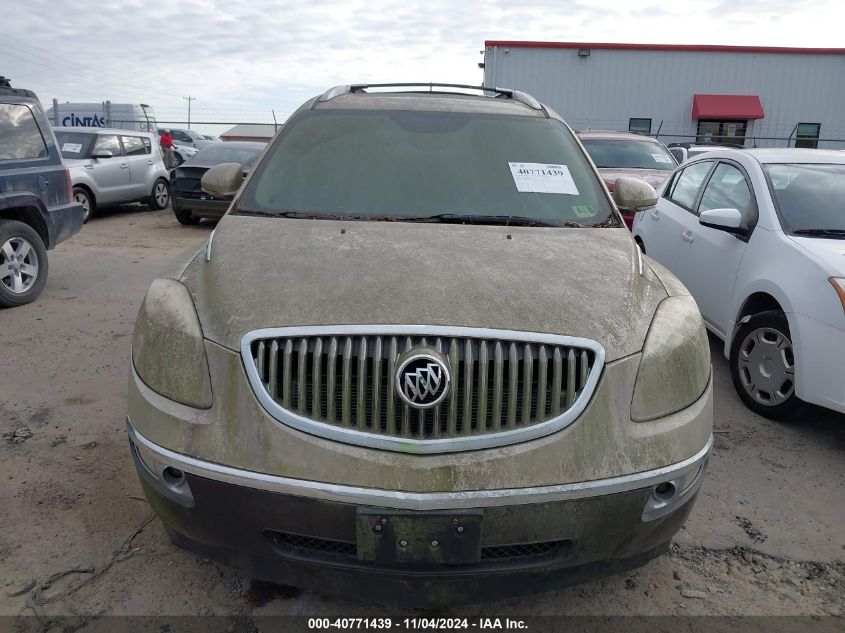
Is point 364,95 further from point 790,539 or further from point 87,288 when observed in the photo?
point 87,288

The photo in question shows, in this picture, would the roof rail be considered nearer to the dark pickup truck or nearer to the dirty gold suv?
the dirty gold suv

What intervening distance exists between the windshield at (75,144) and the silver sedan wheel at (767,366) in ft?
38.1

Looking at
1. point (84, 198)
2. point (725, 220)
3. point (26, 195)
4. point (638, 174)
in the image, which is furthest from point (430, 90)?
point (84, 198)

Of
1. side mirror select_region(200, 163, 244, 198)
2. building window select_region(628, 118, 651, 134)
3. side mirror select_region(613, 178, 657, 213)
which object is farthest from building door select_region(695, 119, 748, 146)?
side mirror select_region(200, 163, 244, 198)

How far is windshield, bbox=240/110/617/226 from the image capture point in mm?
3117

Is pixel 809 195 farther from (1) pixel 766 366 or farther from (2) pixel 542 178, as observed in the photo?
(2) pixel 542 178

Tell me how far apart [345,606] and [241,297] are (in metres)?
1.18

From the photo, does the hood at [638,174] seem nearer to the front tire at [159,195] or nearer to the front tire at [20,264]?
the front tire at [20,264]

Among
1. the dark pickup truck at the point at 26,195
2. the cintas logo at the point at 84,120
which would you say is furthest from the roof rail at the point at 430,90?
the cintas logo at the point at 84,120

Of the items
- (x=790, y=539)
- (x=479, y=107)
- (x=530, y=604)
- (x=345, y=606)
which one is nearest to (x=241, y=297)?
(x=345, y=606)

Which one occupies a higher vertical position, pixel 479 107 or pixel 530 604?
pixel 479 107

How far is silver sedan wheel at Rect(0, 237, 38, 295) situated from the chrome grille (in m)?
5.50

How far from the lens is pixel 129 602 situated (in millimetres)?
2486

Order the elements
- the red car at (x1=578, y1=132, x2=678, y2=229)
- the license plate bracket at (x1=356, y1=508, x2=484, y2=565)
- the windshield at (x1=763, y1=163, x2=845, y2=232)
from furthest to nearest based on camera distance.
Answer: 1. the red car at (x1=578, y1=132, x2=678, y2=229)
2. the windshield at (x1=763, y1=163, x2=845, y2=232)
3. the license plate bracket at (x1=356, y1=508, x2=484, y2=565)
